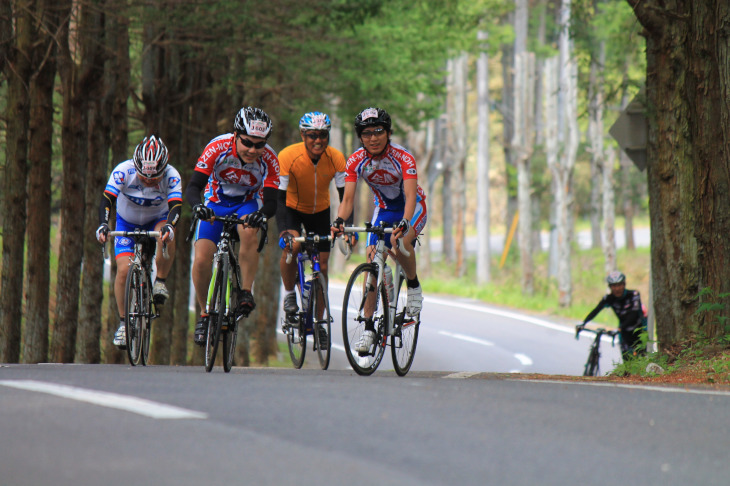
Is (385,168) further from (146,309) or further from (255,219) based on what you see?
(146,309)

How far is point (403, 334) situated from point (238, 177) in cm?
211

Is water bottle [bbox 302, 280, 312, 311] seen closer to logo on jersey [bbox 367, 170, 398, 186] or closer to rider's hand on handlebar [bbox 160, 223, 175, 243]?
logo on jersey [bbox 367, 170, 398, 186]

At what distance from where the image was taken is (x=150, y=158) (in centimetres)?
1053

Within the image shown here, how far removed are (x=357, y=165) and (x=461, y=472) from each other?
5072 mm

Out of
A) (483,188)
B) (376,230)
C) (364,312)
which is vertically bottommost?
Result: (364,312)

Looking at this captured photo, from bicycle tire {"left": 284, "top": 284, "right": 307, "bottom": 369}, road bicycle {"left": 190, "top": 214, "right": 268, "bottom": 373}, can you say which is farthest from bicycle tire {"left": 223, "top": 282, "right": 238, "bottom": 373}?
bicycle tire {"left": 284, "top": 284, "right": 307, "bottom": 369}

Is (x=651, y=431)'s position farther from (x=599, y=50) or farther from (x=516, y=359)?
(x=599, y=50)

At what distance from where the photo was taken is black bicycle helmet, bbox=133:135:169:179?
1050cm

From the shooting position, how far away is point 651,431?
6000 mm

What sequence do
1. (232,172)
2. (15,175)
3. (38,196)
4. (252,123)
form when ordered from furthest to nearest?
(38,196) < (15,175) < (232,172) < (252,123)

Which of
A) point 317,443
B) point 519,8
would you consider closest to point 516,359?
point 317,443

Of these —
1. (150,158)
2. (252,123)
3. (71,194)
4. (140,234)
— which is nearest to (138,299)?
(140,234)

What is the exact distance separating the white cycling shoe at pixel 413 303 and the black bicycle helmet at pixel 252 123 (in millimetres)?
1971

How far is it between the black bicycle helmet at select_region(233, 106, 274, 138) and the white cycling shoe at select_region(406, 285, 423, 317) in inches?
77.6
